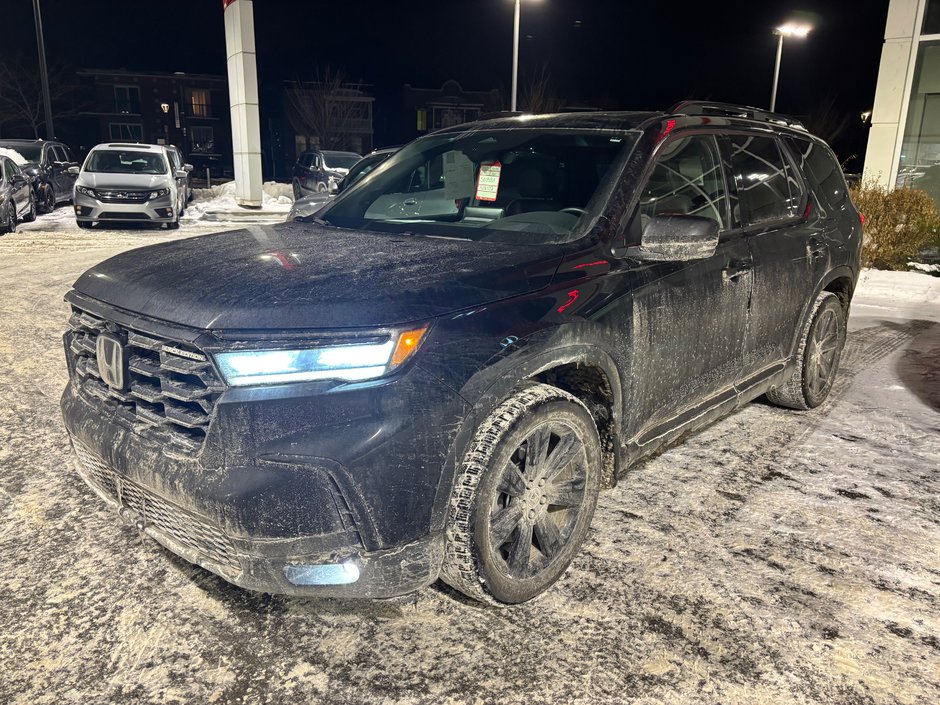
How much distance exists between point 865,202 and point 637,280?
382 inches

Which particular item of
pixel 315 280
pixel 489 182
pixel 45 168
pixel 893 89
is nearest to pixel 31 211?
pixel 45 168

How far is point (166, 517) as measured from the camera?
2.59 metres

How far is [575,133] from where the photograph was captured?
366 cm

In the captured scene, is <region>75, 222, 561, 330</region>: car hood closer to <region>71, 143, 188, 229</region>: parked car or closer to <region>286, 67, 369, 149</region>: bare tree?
<region>71, 143, 188, 229</region>: parked car

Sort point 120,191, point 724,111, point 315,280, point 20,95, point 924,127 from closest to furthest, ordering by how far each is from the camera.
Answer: point 315,280 → point 724,111 → point 924,127 → point 120,191 → point 20,95

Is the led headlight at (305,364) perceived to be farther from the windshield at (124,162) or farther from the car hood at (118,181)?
the windshield at (124,162)

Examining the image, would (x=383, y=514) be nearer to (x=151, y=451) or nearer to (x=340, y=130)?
(x=151, y=451)

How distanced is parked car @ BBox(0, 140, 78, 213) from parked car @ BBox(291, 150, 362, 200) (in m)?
6.95

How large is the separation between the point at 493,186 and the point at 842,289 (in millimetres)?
2908

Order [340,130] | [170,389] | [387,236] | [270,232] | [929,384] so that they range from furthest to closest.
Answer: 1. [340,130]
2. [929,384]
3. [270,232]
4. [387,236]
5. [170,389]

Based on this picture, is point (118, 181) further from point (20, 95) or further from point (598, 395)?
point (20, 95)

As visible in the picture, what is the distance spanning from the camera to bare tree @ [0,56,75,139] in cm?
4900

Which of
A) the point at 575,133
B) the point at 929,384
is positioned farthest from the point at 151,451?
the point at 929,384

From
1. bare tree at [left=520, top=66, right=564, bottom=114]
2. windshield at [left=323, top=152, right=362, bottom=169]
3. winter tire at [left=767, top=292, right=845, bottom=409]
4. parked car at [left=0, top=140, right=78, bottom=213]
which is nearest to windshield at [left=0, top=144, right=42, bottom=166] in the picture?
parked car at [left=0, top=140, right=78, bottom=213]
